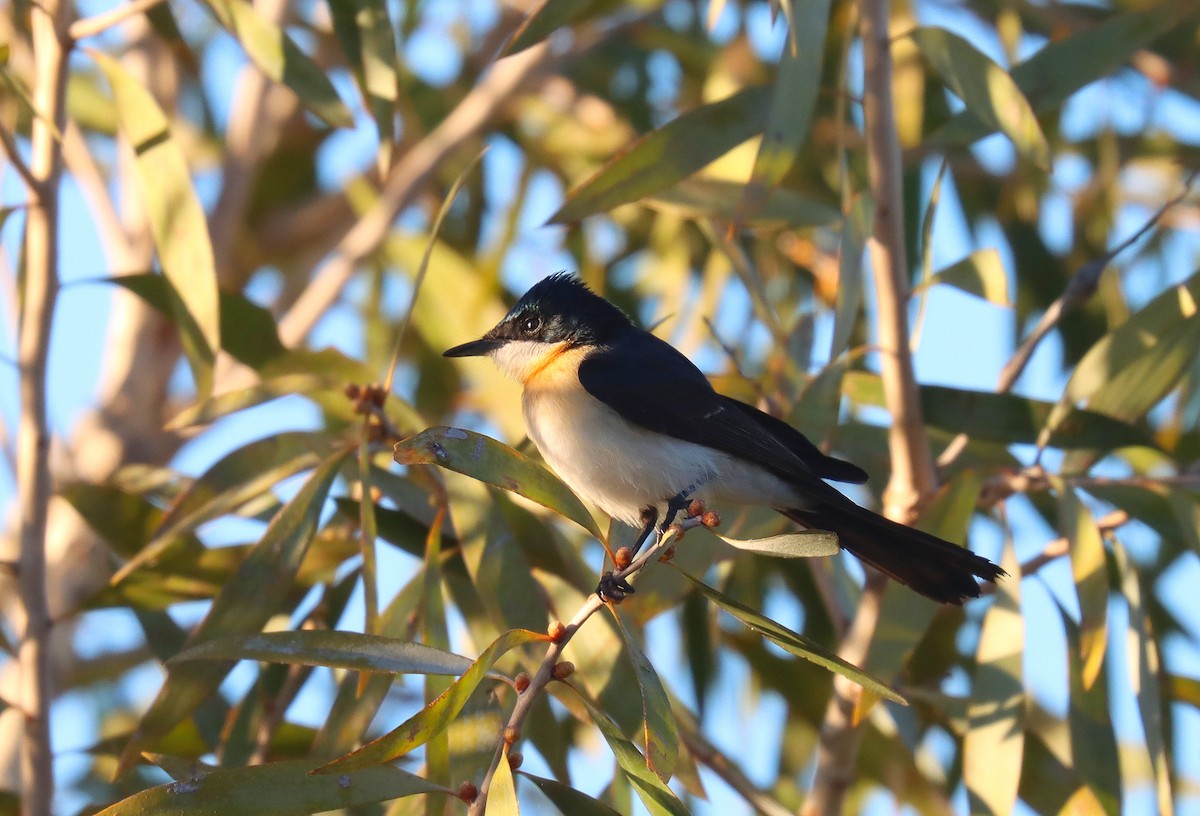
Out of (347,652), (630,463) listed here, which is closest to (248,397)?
(630,463)

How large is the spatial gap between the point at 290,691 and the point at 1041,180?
12.7 feet

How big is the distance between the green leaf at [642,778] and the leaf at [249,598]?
0.96m

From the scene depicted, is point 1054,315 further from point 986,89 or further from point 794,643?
point 794,643

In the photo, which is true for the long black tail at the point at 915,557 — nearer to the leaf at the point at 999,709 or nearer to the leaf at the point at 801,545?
the leaf at the point at 999,709

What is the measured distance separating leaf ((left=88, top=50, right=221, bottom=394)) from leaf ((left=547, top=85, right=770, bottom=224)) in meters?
0.88

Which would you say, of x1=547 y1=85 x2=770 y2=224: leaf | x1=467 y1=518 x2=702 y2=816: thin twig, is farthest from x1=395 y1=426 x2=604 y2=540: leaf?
x1=547 y1=85 x2=770 y2=224: leaf

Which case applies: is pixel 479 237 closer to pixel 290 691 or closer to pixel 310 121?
pixel 310 121

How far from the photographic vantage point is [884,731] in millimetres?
4223

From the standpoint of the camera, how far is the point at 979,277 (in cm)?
310

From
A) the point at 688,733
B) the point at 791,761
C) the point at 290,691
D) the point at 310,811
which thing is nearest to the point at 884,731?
the point at 791,761

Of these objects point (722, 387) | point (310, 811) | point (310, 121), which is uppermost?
point (310, 121)

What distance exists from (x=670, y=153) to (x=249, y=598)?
1.37 metres

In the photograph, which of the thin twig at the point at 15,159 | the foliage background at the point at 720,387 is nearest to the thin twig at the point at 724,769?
the foliage background at the point at 720,387

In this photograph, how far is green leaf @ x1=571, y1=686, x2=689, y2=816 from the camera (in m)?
2.07
